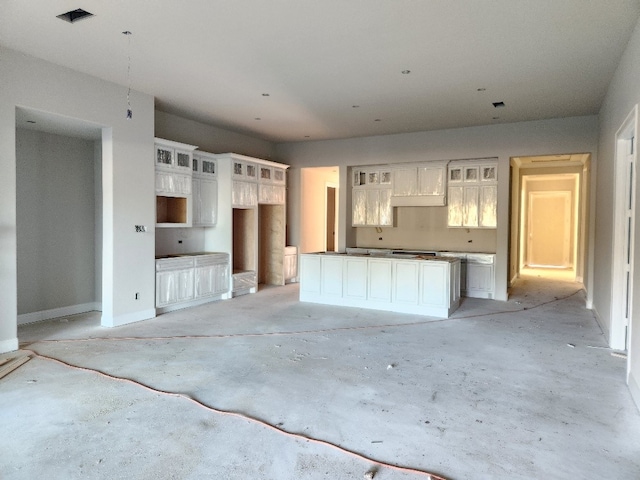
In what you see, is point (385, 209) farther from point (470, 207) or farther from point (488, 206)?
point (488, 206)

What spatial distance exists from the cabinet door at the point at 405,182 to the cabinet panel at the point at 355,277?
2290 mm

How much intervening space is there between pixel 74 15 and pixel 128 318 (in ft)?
11.9

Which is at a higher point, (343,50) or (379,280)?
(343,50)

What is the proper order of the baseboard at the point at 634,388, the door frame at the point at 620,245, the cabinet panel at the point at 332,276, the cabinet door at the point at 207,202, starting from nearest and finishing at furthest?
the baseboard at the point at 634,388 → the door frame at the point at 620,245 → the cabinet panel at the point at 332,276 → the cabinet door at the point at 207,202

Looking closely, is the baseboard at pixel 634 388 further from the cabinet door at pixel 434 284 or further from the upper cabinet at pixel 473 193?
the upper cabinet at pixel 473 193

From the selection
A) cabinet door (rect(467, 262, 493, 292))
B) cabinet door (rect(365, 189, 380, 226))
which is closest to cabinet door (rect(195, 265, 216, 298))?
cabinet door (rect(365, 189, 380, 226))

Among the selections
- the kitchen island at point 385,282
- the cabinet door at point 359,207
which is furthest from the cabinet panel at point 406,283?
the cabinet door at point 359,207

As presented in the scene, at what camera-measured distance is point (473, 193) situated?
779 centimetres

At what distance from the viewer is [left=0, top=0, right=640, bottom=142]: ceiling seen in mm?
3428

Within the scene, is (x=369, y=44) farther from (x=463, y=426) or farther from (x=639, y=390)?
(x=639, y=390)

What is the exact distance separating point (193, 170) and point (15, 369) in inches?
155

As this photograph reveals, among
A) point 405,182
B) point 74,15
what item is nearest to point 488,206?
point 405,182

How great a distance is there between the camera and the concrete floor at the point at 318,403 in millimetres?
2365

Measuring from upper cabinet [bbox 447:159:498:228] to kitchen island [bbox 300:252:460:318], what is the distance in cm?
159
